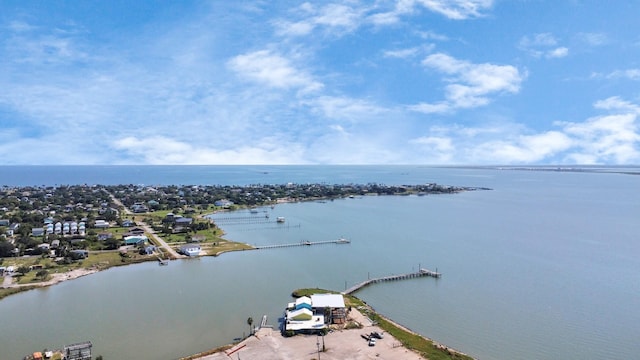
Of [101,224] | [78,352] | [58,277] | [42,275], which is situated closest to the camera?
[78,352]

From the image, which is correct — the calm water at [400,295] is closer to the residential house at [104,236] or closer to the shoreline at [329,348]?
the shoreline at [329,348]

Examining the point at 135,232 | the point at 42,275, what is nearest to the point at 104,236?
the point at 135,232

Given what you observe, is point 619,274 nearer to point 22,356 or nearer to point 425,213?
point 425,213

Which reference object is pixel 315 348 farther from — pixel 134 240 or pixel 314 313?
pixel 134 240

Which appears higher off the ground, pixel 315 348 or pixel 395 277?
pixel 395 277

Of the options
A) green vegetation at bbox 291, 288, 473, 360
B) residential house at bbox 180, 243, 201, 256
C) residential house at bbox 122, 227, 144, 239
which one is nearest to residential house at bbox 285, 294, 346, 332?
green vegetation at bbox 291, 288, 473, 360

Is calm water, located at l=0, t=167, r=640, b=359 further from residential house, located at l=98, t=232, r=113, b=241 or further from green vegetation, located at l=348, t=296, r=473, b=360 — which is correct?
residential house, located at l=98, t=232, r=113, b=241
